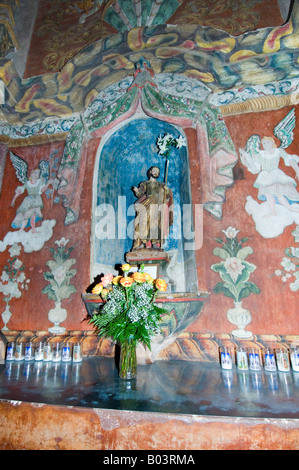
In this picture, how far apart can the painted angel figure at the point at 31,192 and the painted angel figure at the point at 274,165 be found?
2.98 meters

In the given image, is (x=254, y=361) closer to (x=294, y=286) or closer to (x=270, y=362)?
(x=270, y=362)

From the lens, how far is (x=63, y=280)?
4.03 m

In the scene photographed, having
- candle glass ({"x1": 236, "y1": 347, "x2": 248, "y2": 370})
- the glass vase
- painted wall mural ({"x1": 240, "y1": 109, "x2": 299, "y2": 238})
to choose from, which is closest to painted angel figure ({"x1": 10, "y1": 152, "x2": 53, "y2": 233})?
the glass vase

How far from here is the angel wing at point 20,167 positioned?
4.71m

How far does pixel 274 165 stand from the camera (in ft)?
12.4

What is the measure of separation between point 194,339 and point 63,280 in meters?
1.91

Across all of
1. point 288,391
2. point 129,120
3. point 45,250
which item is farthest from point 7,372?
point 129,120

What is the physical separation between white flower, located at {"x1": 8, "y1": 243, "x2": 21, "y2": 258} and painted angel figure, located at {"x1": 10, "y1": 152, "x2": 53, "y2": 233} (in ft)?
0.88

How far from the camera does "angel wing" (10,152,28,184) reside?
4711mm

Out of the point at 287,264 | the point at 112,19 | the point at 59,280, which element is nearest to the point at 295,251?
the point at 287,264

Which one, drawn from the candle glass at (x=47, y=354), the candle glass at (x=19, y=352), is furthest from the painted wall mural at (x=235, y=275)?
the candle glass at (x=19, y=352)

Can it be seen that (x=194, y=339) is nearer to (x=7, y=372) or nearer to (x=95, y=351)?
(x=95, y=351)

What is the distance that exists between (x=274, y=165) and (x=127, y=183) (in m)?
2.47

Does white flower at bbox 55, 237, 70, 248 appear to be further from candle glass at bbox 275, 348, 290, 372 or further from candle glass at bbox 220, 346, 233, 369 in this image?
candle glass at bbox 275, 348, 290, 372
